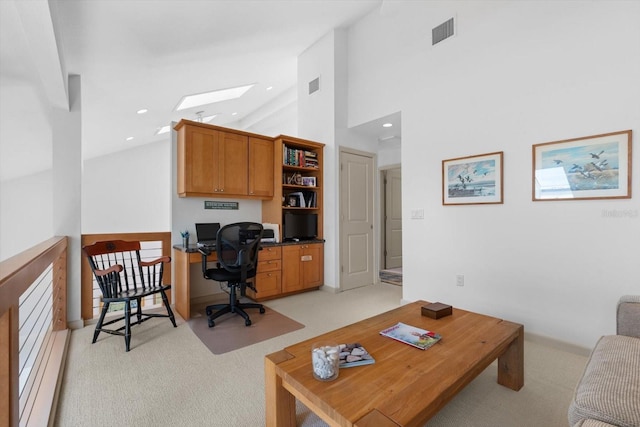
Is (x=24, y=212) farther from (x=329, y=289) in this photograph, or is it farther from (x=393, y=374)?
(x=393, y=374)

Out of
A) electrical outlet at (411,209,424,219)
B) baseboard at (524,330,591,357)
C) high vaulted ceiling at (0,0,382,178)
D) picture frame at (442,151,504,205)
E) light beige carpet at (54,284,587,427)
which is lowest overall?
light beige carpet at (54,284,587,427)

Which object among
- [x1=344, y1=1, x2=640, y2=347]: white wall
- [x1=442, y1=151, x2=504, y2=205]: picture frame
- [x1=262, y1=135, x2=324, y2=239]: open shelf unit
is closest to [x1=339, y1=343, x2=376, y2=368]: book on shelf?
[x1=344, y1=1, x2=640, y2=347]: white wall

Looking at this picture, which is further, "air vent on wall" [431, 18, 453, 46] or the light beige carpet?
"air vent on wall" [431, 18, 453, 46]

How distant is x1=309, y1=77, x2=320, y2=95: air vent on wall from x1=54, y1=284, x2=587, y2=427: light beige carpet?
3.66 metres

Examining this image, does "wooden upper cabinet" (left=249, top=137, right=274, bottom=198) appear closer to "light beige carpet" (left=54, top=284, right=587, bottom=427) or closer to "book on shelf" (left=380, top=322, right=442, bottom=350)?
"light beige carpet" (left=54, top=284, right=587, bottom=427)

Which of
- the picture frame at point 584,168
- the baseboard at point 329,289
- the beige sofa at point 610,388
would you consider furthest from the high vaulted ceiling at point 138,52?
the baseboard at point 329,289

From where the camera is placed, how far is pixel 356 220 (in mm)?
4594

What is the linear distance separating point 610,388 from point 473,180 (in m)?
2.23

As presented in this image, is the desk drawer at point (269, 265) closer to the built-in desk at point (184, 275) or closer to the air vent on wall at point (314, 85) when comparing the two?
the built-in desk at point (184, 275)

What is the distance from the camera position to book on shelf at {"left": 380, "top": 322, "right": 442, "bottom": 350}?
1.57 m

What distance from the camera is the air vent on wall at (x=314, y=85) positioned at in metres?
4.62

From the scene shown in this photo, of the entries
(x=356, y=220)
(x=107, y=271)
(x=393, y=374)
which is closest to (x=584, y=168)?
(x=393, y=374)

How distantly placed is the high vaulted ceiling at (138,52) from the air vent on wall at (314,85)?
564mm

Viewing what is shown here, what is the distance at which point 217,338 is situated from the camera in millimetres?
2721
